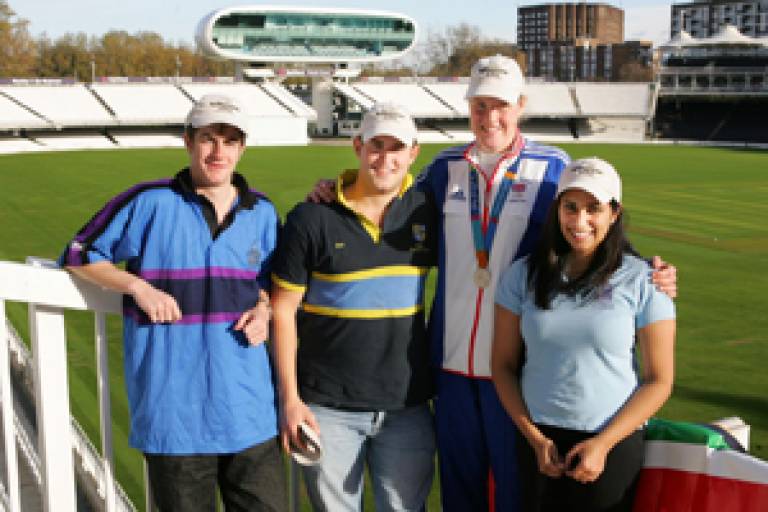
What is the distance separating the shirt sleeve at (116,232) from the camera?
2930 millimetres

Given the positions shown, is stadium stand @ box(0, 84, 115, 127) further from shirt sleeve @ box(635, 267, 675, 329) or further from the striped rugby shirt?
shirt sleeve @ box(635, 267, 675, 329)

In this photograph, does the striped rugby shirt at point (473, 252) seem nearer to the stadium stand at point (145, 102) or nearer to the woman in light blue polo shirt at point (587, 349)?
the woman in light blue polo shirt at point (587, 349)

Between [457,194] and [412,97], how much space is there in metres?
64.4

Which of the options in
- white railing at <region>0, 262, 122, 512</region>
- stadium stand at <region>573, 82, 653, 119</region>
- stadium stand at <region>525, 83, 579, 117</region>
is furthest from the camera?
stadium stand at <region>573, 82, 653, 119</region>

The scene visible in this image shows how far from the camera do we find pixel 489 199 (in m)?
3.55

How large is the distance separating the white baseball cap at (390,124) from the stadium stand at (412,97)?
58821 millimetres

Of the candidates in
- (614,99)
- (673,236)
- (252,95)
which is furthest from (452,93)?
(673,236)

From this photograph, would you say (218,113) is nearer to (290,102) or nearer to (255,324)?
(255,324)

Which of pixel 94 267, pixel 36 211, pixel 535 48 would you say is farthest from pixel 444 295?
pixel 535 48

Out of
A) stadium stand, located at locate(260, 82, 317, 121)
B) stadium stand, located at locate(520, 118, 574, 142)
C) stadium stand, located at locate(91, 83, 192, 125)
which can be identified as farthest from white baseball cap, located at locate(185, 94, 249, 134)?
stadium stand, located at locate(520, 118, 574, 142)

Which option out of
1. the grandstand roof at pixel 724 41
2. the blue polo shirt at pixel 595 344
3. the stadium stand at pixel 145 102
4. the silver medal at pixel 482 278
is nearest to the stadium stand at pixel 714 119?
the grandstand roof at pixel 724 41

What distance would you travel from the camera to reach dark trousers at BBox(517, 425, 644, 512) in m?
2.87

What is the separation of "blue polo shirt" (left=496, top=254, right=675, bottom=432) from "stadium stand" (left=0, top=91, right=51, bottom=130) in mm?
48885

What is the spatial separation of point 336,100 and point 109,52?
4353 centimetres
